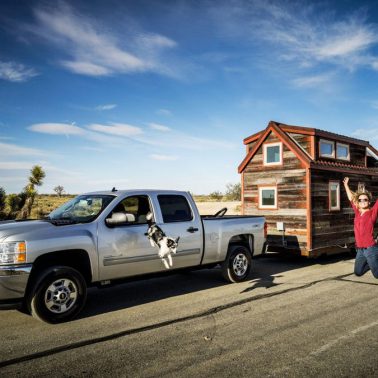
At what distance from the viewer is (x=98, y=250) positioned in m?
5.94

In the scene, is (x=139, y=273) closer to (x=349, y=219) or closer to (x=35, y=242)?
(x=35, y=242)

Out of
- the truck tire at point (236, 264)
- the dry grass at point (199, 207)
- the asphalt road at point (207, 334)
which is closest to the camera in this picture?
the asphalt road at point (207, 334)

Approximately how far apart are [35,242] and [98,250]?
1.01 meters

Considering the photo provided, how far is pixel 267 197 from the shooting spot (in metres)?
12.0

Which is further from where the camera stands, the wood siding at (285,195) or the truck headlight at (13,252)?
the wood siding at (285,195)

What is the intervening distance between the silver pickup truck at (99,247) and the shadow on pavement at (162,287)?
490 millimetres

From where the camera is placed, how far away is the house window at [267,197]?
11.8m

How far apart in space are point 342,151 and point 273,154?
288 cm

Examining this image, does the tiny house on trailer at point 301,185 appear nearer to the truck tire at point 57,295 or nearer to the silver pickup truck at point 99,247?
the silver pickup truck at point 99,247

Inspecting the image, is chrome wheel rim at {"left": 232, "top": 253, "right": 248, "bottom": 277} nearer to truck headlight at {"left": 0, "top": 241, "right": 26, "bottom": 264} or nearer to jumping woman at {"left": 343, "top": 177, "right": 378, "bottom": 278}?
jumping woman at {"left": 343, "top": 177, "right": 378, "bottom": 278}

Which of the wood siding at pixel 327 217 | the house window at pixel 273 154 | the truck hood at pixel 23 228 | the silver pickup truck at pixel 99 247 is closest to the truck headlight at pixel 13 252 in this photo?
the silver pickup truck at pixel 99 247

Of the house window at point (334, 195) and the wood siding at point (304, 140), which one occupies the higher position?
the wood siding at point (304, 140)

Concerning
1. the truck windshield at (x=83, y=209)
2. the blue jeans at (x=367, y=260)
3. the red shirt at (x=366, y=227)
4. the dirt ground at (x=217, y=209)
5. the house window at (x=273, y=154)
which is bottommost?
the blue jeans at (x=367, y=260)

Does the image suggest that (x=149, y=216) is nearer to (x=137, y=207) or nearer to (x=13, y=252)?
(x=137, y=207)
